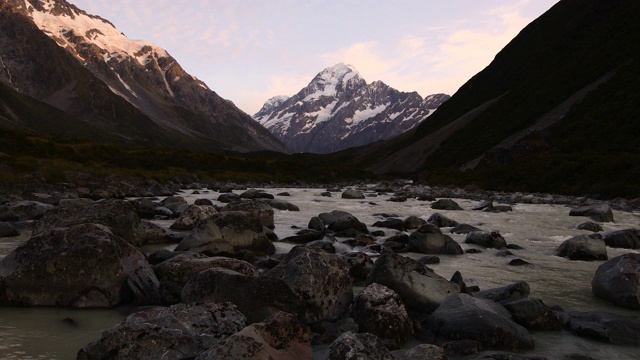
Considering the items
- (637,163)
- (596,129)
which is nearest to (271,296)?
(637,163)

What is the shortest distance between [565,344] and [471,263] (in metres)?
5.71

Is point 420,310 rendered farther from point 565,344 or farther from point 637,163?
point 637,163

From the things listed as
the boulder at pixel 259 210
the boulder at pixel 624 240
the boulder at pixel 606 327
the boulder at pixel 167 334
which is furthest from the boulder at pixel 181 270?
the boulder at pixel 624 240

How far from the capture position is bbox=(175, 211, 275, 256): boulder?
12297 mm

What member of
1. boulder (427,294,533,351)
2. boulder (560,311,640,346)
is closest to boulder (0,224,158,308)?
boulder (427,294,533,351)

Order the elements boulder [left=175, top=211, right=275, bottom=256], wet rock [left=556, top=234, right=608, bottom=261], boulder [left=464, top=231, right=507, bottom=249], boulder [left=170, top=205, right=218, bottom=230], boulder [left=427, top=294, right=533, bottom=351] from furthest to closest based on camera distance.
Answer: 1. boulder [left=170, top=205, right=218, bottom=230]
2. boulder [left=464, top=231, right=507, bottom=249]
3. wet rock [left=556, top=234, right=608, bottom=261]
4. boulder [left=175, top=211, right=275, bottom=256]
5. boulder [left=427, top=294, right=533, bottom=351]

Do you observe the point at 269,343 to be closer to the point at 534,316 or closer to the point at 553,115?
the point at 534,316

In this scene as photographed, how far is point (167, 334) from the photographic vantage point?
5.78 meters

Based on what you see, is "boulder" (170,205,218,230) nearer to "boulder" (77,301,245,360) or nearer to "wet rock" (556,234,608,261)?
"boulder" (77,301,245,360)

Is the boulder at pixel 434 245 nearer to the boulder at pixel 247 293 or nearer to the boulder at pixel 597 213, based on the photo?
the boulder at pixel 247 293

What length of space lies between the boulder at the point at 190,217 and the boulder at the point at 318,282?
8.86 meters

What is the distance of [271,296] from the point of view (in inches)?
292

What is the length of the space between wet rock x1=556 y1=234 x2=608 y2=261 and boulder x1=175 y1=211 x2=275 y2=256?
28.8 ft

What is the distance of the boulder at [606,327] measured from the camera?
699 cm
